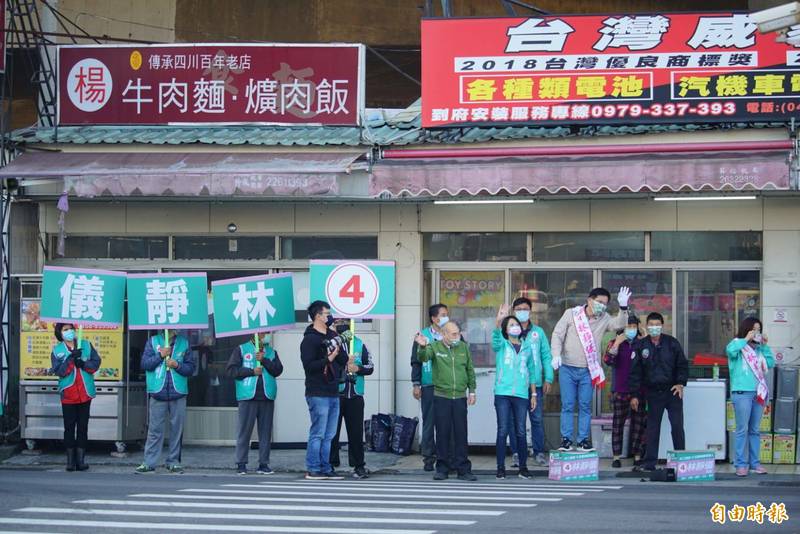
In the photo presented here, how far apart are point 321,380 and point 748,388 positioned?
520 centimetres

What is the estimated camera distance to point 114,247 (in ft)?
59.9

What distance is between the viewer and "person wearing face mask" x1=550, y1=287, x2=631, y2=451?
1551 centimetres

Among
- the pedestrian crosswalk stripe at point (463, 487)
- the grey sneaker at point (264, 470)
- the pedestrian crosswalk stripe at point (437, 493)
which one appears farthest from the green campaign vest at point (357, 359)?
the pedestrian crosswalk stripe at point (437, 493)

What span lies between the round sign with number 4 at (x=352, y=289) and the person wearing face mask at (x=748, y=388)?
4476 mm

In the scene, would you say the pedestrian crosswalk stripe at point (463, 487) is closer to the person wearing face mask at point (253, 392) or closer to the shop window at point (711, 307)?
the person wearing face mask at point (253, 392)

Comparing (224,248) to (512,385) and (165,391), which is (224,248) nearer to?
(165,391)

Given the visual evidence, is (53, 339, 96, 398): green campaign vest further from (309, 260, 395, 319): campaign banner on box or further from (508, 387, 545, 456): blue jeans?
(508, 387, 545, 456): blue jeans

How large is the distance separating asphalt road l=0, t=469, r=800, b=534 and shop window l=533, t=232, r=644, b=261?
3.67 metres

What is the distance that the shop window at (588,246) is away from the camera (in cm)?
1725

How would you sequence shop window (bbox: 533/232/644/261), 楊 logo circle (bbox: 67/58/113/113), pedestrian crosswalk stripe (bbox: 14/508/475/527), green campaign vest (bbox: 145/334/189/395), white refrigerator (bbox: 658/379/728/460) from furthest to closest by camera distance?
楊 logo circle (bbox: 67/58/113/113)
shop window (bbox: 533/232/644/261)
white refrigerator (bbox: 658/379/728/460)
green campaign vest (bbox: 145/334/189/395)
pedestrian crosswalk stripe (bbox: 14/508/475/527)

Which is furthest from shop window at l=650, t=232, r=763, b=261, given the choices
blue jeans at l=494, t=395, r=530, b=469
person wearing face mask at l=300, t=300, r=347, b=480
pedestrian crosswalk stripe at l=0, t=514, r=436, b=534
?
pedestrian crosswalk stripe at l=0, t=514, r=436, b=534

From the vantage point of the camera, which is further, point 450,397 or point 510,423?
point 510,423

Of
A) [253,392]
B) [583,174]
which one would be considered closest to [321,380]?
[253,392]

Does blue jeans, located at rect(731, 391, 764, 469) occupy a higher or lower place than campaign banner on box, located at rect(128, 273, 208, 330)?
lower
